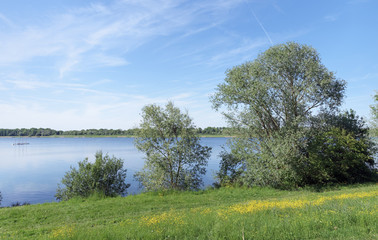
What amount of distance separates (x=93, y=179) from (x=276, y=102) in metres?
17.6

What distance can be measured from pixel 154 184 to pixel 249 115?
33.8 feet

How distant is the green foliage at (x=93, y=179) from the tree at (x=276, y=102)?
11531 millimetres

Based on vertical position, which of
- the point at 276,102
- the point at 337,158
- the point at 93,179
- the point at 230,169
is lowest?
the point at 93,179

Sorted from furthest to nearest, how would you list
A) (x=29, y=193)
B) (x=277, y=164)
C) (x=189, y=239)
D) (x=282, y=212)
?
(x=29, y=193)
(x=277, y=164)
(x=282, y=212)
(x=189, y=239)

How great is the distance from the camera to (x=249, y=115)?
2214 centimetres

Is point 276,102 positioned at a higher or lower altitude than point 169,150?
higher

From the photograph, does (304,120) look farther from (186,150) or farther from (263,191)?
(186,150)

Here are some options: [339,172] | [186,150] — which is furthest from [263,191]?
[339,172]

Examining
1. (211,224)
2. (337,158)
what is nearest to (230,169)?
(337,158)

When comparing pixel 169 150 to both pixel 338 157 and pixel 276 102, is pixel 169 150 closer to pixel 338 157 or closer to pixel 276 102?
pixel 276 102

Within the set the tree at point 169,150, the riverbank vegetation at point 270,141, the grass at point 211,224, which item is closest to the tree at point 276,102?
the riverbank vegetation at point 270,141

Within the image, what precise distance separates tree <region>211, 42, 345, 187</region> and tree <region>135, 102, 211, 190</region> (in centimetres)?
382

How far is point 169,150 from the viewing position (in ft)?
67.8

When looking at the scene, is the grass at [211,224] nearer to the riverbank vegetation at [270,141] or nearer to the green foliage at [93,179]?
the riverbank vegetation at [270,141]
